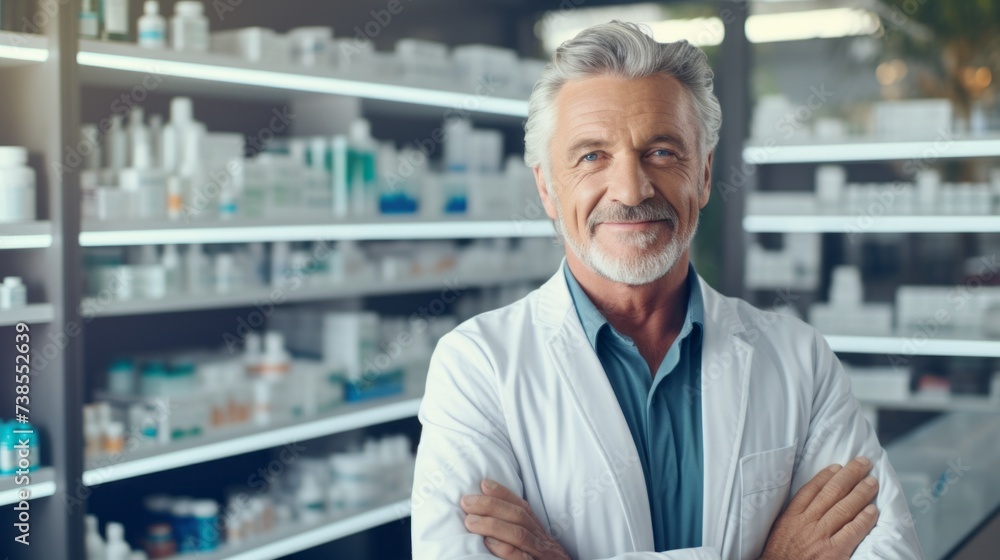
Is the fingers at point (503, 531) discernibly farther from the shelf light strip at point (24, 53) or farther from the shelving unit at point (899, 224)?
the shelving unit at point (899, 224)

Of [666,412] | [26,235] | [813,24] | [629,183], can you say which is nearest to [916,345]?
[813,24]

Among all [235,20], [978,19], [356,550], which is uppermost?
[978,19]

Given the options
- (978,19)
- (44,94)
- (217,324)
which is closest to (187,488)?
(217,324)

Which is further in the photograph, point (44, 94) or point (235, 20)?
point (235, 20)

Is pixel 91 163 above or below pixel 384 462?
above

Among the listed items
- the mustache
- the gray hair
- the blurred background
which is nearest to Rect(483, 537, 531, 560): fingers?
the mustache

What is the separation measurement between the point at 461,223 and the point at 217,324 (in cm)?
100

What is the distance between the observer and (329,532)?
3273 mm

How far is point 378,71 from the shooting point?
3412 millimetres

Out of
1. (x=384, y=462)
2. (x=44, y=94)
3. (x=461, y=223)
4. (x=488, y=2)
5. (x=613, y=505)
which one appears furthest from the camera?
(x=488, y=2)

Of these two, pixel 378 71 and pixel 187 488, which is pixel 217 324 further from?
pixel 378 71

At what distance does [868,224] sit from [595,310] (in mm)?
3402

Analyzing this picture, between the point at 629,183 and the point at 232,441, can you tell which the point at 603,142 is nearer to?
the point at 629,183

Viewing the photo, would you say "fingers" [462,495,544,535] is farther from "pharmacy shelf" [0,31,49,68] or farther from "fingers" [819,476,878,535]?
"pharmacy shelf" [0,31,49,68]
